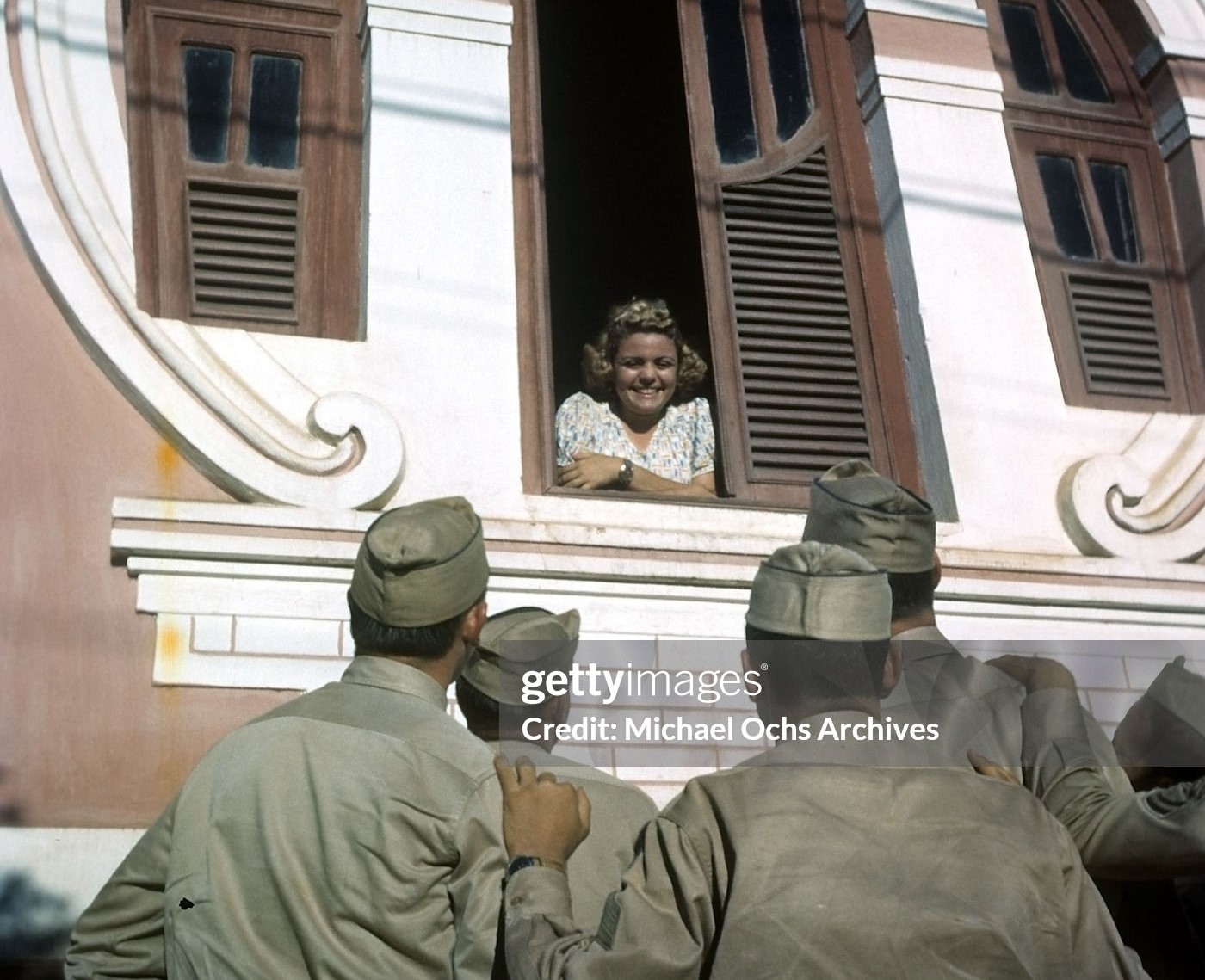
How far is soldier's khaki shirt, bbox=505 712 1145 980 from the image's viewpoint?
3.33m

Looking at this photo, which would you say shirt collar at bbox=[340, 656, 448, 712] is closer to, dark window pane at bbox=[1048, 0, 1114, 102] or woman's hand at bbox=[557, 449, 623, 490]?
woman's hand at bbox=[557, 449, 623, 490]

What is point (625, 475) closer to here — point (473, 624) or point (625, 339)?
point (625, 339)

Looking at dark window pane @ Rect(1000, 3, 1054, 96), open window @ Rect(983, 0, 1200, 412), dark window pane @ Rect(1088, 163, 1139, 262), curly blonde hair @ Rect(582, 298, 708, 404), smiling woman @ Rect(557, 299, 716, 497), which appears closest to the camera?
smiling woman @ Rect(557, 299, 716, 497)

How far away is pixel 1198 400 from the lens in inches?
275

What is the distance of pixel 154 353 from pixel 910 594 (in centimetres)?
260

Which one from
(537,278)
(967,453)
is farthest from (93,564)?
(967,453)

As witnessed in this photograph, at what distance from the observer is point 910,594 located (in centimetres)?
445

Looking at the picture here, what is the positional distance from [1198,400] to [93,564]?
416cm

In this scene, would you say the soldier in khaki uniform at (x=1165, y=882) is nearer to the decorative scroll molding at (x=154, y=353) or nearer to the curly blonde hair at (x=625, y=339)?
the decorative scroll molding at (x=154, y=353)

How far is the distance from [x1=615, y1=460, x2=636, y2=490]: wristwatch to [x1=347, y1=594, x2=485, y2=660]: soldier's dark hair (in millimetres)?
2166

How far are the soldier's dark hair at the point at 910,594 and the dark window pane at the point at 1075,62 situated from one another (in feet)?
11.9

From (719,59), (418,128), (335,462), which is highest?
(719,59)

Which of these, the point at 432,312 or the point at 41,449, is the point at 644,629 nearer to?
the point at 432,312

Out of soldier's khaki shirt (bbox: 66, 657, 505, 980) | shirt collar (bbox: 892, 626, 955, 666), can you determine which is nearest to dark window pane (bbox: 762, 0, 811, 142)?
shirt collar (bbox: 892, 626, 955, 666)
